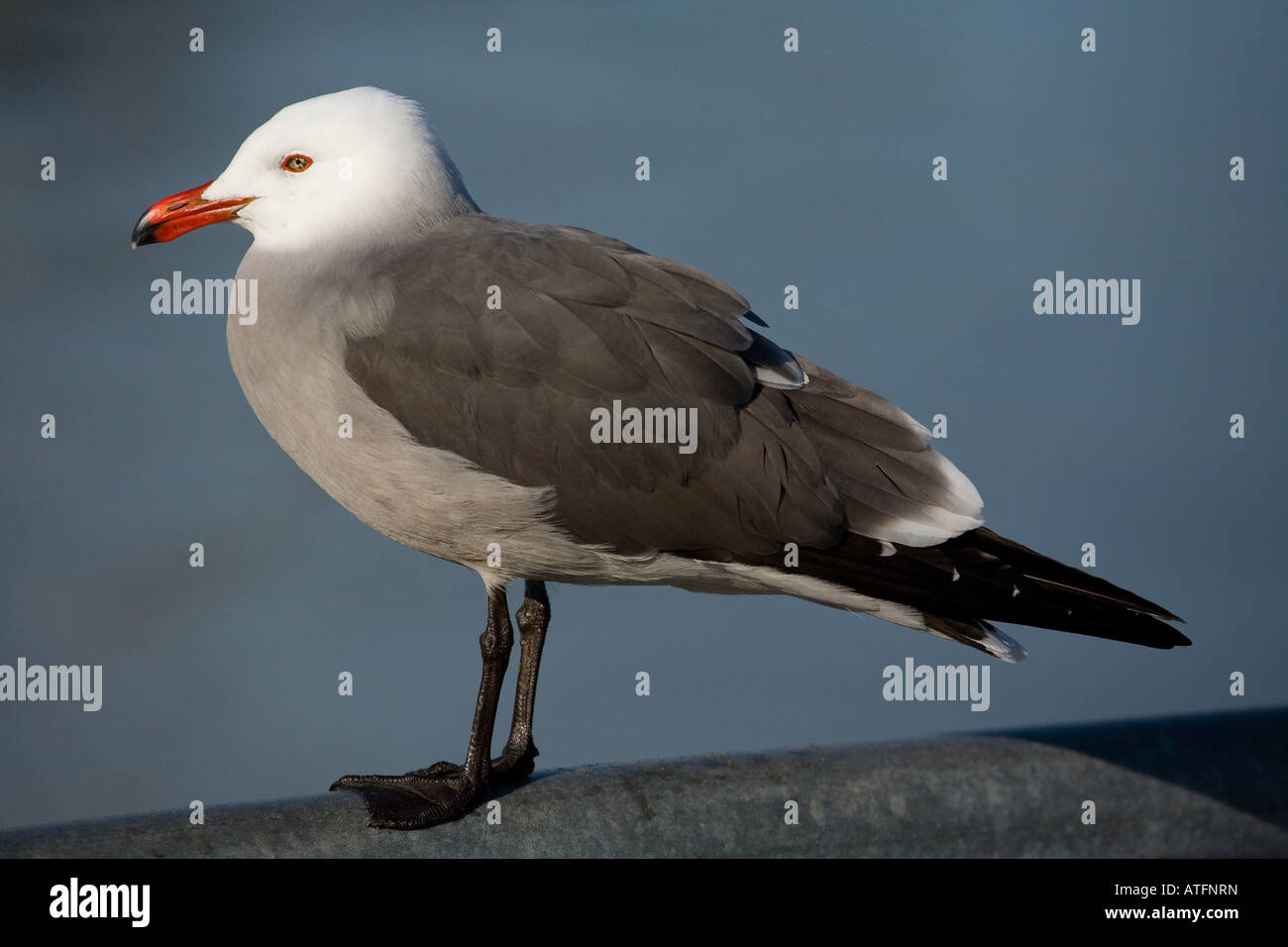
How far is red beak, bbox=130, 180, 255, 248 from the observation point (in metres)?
3.52

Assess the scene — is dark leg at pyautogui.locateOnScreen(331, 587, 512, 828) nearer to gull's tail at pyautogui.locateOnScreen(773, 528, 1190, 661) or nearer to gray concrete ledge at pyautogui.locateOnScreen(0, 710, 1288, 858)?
gray concrete ledge at pyautogui.locateOnScreen(0, 710, 1288, 858)

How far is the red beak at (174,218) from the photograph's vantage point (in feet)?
11.5

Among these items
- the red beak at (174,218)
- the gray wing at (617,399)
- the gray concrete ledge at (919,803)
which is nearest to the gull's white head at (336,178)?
the red beak at (174,218)

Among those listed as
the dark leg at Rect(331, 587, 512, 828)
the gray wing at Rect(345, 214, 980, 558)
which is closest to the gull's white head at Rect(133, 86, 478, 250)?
the gray wing at Rect(345, 214, 980, 558)

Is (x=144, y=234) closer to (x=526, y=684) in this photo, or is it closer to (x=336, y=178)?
(x=336, y=178)

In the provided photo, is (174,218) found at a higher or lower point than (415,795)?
higher

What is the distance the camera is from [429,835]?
2.65 meters

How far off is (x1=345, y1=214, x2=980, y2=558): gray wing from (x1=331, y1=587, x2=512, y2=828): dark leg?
44cm

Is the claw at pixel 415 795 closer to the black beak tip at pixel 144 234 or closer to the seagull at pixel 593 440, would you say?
the seagull at pixel 593 440

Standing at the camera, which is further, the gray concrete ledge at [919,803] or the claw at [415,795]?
the claw at [415,795]

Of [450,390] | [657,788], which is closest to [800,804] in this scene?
[657,788]

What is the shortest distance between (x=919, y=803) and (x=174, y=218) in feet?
7.02

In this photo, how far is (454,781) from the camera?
10.8ft

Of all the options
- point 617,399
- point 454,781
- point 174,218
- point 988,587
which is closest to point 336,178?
point 174,218
